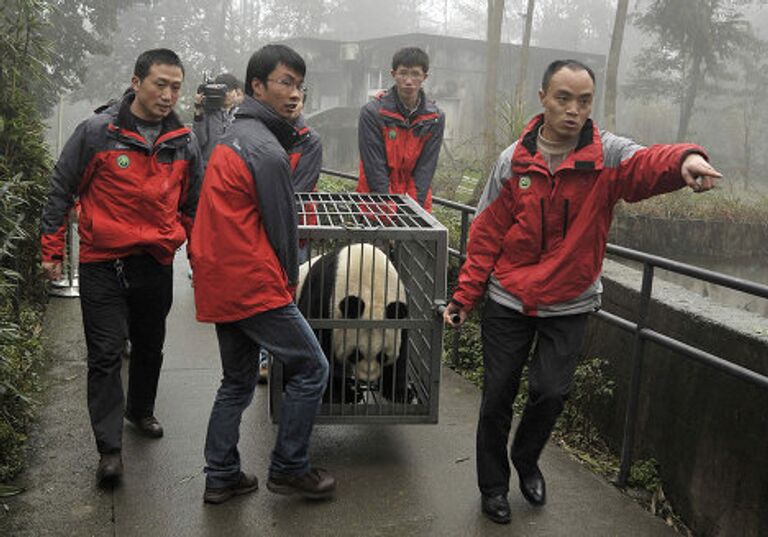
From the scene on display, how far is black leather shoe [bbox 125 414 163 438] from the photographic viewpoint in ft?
14.4

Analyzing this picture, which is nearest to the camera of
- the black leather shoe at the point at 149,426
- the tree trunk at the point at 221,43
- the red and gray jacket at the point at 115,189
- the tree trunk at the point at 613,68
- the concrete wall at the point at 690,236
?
the red and gray jacket at the point at 115,189

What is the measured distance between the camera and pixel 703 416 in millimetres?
3861

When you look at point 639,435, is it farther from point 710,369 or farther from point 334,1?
point 334,1

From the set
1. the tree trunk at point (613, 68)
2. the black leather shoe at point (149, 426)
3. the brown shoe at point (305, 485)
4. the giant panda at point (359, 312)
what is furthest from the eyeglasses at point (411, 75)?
the tree trunk at point (613, 68)

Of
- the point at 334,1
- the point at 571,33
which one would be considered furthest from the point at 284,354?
the point at 334,1

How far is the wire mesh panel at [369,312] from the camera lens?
3928mm

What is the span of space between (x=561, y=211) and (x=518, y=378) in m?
0.76

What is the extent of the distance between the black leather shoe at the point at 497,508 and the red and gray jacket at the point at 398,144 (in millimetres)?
2419

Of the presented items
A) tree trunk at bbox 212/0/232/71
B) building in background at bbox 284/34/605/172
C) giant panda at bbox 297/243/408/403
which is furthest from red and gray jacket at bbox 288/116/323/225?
tree trunk at bbox 212/0/232/71

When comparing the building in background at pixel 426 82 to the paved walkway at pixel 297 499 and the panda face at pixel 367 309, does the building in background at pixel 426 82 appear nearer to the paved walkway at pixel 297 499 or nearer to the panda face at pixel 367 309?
the paved walkway at pixel 297 499

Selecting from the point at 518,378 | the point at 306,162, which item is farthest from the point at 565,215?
the point at 306,162

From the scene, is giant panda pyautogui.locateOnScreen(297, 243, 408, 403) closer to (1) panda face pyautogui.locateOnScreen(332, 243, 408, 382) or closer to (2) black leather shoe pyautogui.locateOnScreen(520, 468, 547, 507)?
(1) panda face pyautogui.locateOnScreen(332, 243, 408, 382)

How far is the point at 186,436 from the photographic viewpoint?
4.44 metres

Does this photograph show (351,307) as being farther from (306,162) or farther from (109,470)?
(306,162)
